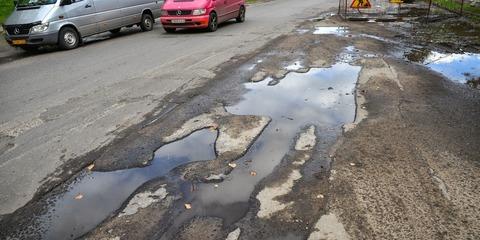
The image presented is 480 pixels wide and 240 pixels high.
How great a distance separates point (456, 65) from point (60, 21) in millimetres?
10789

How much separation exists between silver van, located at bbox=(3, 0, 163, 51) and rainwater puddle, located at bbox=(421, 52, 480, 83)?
10020mm

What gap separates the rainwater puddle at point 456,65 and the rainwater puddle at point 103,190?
214 inches

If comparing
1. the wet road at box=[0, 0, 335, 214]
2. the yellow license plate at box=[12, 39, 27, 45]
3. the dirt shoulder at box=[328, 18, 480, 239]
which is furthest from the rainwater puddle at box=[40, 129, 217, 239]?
the yellow license plate at box=[12, 39, 27, 45]

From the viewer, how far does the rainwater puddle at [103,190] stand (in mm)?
3717

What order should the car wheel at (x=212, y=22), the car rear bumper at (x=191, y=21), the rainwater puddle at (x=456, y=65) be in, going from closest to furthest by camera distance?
the rainwater puddle at (x=456, y=65) < the car rear bumper at (x=191, y=21) < the car wheel at (x=212, y=22)

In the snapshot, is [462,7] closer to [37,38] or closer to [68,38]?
[68,38]

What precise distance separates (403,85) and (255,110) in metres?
2.88

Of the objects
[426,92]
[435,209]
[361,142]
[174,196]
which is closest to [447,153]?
[361,142]

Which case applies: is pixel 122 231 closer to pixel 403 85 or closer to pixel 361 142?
pixel 361 142

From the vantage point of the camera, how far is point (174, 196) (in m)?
4.07

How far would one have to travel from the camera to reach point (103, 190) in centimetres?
428

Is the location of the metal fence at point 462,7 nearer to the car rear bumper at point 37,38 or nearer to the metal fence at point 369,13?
the metal fence at point 369,13

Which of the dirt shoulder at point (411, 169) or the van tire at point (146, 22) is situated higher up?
the van tire at point (146, 22)

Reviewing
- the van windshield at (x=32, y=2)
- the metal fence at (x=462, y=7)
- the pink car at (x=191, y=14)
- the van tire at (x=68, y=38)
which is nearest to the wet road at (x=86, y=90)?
the van tire at (x=68, y=38)
